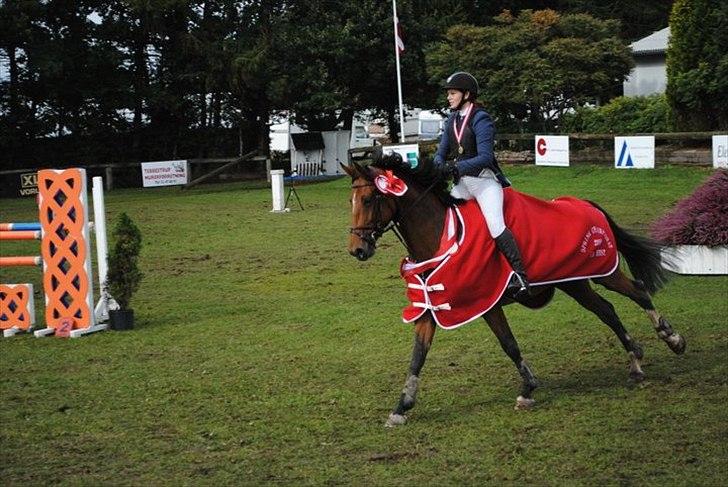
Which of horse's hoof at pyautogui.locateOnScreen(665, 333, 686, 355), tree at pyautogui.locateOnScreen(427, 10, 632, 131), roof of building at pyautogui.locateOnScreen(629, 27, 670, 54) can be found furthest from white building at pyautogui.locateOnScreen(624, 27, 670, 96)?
horse's hoof at pyautogui.locateOnScreen(665, 333, 686, 355)

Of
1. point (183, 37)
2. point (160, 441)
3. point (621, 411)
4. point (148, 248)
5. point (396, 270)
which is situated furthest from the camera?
point (183, 37)

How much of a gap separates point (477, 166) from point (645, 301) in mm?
2146

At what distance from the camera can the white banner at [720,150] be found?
2547 cm

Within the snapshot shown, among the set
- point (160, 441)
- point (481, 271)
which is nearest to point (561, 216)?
point (481, 271)

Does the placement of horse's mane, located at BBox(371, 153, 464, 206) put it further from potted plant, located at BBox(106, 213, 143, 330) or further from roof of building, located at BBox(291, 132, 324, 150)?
roof of building, located at BBox(291, 132, 324, 150)

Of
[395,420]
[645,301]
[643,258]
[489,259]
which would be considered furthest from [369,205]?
[643,258]

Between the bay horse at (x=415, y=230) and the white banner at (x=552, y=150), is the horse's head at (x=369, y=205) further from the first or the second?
the white banner at (x=552, y=150)

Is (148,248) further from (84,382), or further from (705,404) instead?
(705,404)

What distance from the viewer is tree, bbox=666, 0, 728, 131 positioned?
28859mm

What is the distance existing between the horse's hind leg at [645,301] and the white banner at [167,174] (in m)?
29.8

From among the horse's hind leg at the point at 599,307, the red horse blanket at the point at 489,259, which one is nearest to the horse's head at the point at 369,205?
the red horse blanket at the point at 489,259

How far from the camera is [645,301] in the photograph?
8648 mm

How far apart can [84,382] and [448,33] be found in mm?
28964

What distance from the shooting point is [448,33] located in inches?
1415
